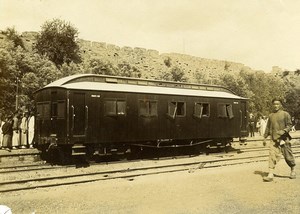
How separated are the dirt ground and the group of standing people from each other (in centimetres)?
783

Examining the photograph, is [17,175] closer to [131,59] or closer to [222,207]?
[222,207]

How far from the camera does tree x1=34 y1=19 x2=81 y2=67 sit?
38469 millimetres

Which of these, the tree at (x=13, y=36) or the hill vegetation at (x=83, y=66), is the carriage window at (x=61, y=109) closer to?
the hill vegetation at (x=83, y=66)

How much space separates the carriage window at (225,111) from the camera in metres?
18.8

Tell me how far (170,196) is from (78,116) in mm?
6473

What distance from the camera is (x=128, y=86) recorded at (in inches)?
621

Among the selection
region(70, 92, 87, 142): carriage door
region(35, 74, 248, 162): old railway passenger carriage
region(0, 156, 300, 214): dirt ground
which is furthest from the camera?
region(35, 74, 248, 162): old railway passenger carriage

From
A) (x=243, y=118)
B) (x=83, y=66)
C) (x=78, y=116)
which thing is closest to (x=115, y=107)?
(x=78, y=116)

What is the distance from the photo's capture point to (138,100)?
1540 cm

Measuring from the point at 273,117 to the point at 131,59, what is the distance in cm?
4125

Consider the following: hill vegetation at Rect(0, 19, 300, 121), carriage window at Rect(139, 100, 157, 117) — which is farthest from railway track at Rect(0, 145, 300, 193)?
hill vegetation at Rect(0, 19, 300, 121)

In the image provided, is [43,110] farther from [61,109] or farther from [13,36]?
[13,36]

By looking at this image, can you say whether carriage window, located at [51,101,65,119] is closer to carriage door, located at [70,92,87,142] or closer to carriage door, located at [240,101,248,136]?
carriage door, located at [70,92,87,142]

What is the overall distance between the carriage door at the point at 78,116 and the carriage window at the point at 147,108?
8.88 feet
